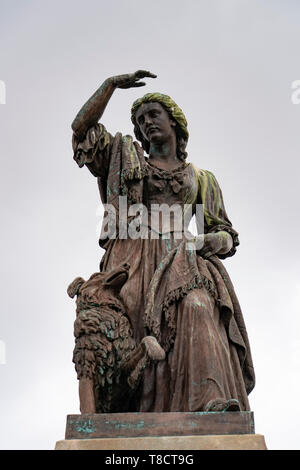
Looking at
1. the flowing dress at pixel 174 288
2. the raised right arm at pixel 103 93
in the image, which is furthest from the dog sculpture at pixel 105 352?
the raised right arm at pixel 103 93

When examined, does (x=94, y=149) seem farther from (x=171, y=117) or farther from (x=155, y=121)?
(x=171, y=117)

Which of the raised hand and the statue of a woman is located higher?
the raised hand

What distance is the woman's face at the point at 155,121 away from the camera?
864 cm

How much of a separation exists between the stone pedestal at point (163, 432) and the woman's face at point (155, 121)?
355cm

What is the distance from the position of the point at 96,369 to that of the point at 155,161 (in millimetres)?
2953

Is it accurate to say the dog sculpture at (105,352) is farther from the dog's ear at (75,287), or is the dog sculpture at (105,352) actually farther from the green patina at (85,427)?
the green patina at (85,427)

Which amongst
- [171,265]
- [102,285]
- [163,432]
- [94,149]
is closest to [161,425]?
[163,432]

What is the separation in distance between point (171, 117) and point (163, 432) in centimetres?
392

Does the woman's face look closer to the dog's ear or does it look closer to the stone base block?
the dog's ear

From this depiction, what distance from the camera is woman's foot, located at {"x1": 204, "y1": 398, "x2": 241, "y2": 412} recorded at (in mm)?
6426

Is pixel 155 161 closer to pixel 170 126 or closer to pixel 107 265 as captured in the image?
pixel 170 126

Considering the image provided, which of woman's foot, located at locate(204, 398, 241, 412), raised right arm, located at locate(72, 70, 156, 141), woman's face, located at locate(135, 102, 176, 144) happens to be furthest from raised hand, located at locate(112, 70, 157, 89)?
woman's foot, located at locate(204, 398, 241, 412)

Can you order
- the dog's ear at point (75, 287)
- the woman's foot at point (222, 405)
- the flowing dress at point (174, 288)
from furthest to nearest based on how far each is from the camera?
the dog's ear at point (75, 287), the flowing dress at point (174, 288), the woman's foot at point (222, 405)

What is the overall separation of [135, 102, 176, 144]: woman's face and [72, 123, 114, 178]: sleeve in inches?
18.2
